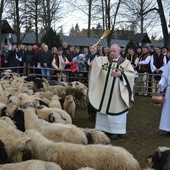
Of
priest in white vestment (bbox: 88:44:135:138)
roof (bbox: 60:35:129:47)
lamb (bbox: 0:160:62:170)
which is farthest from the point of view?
roof (bbox: 60:35:129:47)

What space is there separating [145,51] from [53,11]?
25.8m

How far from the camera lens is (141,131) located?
9.13 meters

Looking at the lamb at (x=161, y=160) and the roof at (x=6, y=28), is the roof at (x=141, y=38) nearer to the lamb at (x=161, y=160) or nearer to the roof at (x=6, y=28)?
the roof at (x=6, y=28)

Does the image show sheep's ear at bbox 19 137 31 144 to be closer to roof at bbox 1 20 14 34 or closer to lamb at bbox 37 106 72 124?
lamb at bbox 37 106 72 124

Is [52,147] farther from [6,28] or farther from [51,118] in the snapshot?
[6,28]

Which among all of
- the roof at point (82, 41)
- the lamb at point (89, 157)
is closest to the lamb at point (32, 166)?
the lamb at point (89, 157)

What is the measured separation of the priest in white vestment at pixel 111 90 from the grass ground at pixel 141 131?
43 centimetres

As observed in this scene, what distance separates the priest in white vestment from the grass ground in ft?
1.41

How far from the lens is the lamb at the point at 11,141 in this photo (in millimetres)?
5320

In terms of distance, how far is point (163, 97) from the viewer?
8656 mm

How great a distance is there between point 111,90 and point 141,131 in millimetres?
1514

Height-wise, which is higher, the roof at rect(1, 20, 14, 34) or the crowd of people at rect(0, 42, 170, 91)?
the roof at rect(1, 20, 14, 34)

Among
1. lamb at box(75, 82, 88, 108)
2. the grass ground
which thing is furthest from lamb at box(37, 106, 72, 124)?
lamb at box(75, 82, 88, 108)

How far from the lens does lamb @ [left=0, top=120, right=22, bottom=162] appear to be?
17.5ft
